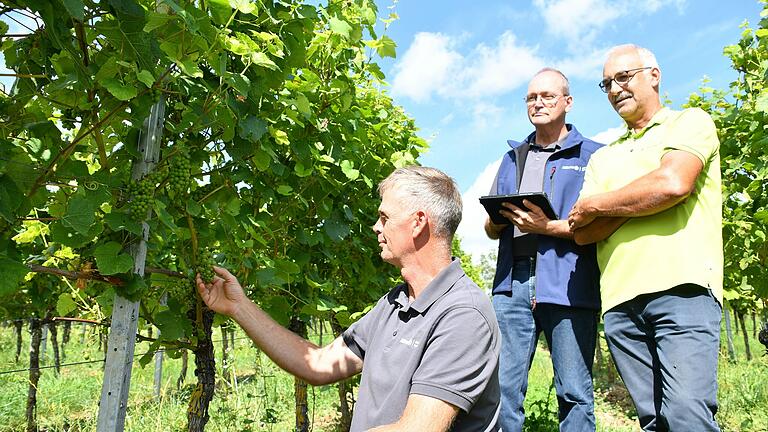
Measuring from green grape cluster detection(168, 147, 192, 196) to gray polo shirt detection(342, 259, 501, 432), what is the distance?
0.82m

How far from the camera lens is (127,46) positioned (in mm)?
1711

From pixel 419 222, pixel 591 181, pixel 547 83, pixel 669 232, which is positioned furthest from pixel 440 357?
pixel 547 83

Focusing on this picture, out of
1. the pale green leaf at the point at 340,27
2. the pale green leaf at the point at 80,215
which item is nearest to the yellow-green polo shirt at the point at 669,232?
the pale green leaf at the point at 340,27

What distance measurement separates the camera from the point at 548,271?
9.11ft

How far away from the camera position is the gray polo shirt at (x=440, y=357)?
170 centimetres

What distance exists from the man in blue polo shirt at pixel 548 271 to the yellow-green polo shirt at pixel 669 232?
0.21m

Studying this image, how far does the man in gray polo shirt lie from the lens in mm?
1697

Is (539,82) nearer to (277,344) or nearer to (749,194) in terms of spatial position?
(277,344)

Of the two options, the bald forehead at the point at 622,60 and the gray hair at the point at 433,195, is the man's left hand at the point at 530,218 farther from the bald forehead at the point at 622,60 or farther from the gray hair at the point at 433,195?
the gray hair at the point at 433,195

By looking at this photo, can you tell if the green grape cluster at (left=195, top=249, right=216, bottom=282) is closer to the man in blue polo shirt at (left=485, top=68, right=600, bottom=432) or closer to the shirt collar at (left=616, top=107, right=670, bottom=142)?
the man in blue polo shirt at (left=485, top=68, right=600, bottom=432)

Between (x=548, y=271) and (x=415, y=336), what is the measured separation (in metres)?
1.12

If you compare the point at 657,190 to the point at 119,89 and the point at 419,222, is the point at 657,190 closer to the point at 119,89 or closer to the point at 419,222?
the point at 419,222

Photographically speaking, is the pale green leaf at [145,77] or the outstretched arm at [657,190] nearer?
the pale green leaf at [145,77]

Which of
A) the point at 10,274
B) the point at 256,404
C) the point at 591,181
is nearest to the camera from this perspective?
the point at 10,274
